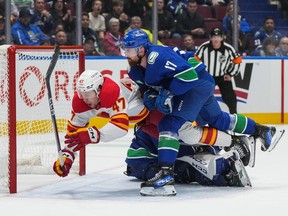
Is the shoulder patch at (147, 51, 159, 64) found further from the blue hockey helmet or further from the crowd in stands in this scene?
the crowd in stands

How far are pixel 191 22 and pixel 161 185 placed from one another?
234 inches

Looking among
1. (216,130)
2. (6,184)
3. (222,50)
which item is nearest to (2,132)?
(6,184)

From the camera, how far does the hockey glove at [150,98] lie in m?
5.84

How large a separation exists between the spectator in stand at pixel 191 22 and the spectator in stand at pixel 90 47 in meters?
1.16

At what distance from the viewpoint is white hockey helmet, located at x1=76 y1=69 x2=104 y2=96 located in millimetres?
5684

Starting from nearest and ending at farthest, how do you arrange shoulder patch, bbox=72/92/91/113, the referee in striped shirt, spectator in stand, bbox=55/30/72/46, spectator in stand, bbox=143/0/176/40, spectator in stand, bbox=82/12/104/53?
shoulder patch, bbox=72/92/91/113, the referee in striped shirt, spectator in stand, bbox=55/30/72/46, spectator in stand, bbox=82/12/104/53, spectator in stand, bbox=143/0/176/40

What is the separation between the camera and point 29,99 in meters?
7.86

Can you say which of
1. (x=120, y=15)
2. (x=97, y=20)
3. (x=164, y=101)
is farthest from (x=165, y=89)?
(x=120, y=15)

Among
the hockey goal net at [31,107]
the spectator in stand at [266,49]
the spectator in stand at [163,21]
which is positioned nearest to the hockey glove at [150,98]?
the hockey goal net at [31,107]

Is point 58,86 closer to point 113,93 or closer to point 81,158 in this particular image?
point 81,158

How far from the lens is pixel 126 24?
1089 centimetres

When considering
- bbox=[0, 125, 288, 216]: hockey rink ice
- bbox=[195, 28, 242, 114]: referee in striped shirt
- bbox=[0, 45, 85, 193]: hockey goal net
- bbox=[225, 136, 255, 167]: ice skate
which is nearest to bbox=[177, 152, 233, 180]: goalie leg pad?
bbox=[0, 125, 288, 216]: hockey rink ice

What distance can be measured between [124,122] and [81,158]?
3.32ft

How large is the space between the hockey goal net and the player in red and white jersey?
36cm
